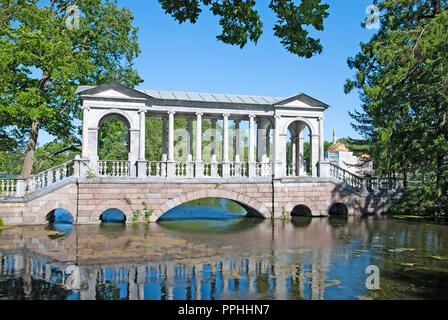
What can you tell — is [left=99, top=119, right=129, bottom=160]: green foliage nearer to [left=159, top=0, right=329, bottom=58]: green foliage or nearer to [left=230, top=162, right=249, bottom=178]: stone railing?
[left=230, top=162, right=249, bottom=178]: stone railing

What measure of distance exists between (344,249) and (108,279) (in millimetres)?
7411

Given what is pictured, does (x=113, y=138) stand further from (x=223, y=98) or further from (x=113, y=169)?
(x=223, y=98)

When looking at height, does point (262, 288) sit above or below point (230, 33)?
below

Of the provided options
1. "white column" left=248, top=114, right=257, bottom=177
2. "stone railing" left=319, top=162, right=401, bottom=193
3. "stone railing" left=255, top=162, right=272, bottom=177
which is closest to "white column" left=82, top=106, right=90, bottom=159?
"white column" left=248, top=114, right=257, bottom=177

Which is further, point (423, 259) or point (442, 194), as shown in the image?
point (442, 194)

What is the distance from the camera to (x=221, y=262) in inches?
401

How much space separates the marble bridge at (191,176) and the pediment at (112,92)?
46 millimetres

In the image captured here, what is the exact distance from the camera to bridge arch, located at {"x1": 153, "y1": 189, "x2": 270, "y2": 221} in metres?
18.2

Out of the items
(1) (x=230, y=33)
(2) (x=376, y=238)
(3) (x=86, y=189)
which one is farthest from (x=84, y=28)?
(2) (x=376, y=238)

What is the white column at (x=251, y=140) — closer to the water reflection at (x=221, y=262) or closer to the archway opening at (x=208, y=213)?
the archway opening at (x=208, y=213)
